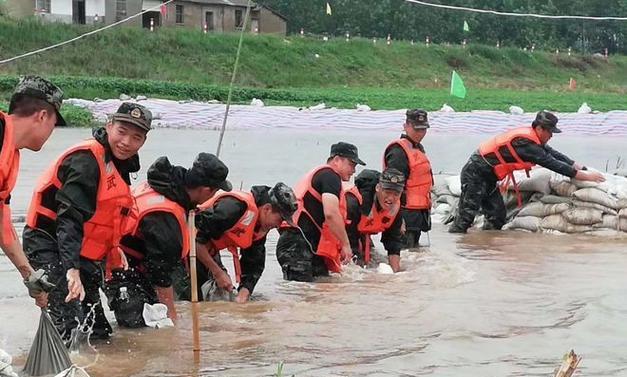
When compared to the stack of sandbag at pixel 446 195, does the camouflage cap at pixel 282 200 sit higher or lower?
higher

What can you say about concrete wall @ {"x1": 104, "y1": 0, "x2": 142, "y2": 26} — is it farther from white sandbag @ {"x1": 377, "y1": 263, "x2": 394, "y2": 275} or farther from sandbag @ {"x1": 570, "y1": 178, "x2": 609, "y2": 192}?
white sandbag @ {"x1": 377, "y1": 263, "x2": 394, "y2": 275}

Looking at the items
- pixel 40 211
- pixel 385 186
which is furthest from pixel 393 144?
pixel 40 211

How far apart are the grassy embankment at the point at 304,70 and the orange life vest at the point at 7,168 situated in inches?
1056

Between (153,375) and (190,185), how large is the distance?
1.19m

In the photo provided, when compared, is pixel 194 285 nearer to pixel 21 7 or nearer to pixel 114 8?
pixel 21 7

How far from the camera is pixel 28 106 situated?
4934 millimetres

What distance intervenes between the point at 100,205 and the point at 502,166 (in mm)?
6665

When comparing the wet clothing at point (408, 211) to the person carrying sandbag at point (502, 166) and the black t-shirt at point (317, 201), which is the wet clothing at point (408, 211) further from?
the black t-shirt at point (317, 201)

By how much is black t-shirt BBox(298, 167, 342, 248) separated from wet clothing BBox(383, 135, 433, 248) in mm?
1846

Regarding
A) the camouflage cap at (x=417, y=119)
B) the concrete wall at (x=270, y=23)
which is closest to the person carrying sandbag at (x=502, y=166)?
the camouflage cap at (x=417, y=119)

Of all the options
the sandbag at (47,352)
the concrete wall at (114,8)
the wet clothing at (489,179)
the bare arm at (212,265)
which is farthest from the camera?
the concrete wall at (114,8)

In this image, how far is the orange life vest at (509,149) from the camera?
458 inches

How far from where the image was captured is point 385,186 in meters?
8.82

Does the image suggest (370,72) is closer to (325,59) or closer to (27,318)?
(325,59)
